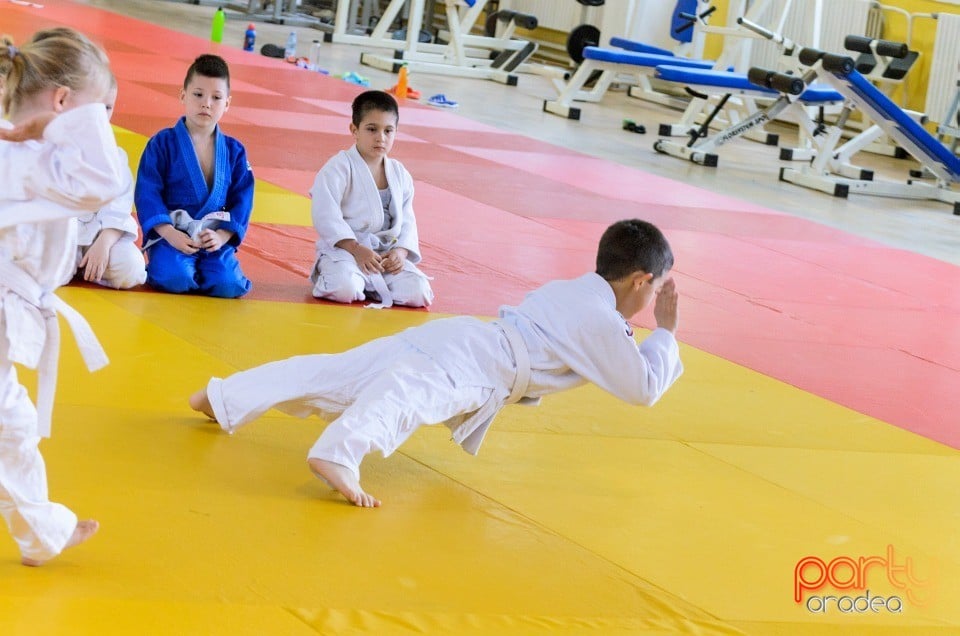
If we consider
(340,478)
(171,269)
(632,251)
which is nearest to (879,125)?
(171,269)

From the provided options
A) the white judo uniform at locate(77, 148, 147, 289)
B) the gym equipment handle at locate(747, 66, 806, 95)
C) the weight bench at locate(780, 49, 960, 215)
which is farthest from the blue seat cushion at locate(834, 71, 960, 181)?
the white judo uniform at locate(77, 148, 147, 289)

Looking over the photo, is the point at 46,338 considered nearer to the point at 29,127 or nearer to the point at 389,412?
the point at 29,127

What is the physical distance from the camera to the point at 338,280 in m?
4.80

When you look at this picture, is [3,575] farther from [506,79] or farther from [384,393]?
[506,79]

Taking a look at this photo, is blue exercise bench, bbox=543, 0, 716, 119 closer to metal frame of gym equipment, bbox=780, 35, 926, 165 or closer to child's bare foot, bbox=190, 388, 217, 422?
metal frame of gym equipment, bbox=780, 35, 926, 165

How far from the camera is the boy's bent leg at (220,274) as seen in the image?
461cm

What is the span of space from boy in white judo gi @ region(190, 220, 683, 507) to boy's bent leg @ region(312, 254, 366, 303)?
5.06 feet

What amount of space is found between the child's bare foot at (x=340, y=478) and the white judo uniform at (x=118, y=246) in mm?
1868

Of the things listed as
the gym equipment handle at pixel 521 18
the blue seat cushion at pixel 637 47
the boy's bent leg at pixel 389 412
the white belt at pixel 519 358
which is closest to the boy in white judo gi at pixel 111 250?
the boy's bent leg at pixel 389 412

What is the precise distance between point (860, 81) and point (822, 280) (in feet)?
12.0

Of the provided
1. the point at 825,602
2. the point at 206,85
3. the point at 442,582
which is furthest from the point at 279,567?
the point at 206,85

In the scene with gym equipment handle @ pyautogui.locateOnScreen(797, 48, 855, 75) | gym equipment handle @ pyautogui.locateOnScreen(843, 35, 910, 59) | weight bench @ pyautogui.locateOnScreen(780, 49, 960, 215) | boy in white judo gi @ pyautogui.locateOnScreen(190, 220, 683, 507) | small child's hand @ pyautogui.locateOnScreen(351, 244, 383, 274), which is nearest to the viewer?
A: boy in white judo gi @ pyautogui.locateOnScreen(190, 220, 683, 507)

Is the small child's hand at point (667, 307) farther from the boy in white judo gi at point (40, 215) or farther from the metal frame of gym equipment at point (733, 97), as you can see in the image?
the metal frame of gym equipment at point (733, 97)

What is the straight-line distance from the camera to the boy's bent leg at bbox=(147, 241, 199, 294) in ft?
15.1
